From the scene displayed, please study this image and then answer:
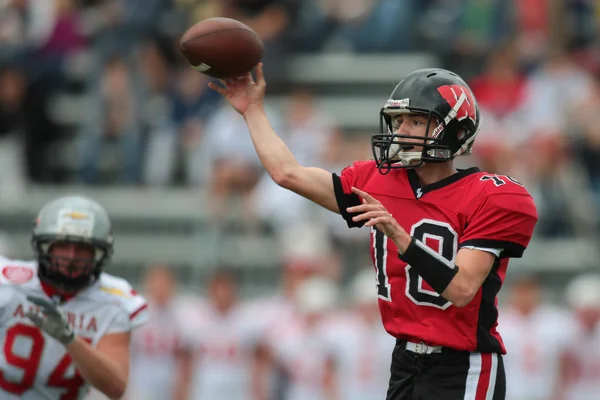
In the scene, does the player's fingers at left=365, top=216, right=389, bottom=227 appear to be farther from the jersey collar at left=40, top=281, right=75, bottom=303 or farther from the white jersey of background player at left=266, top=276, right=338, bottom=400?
the white jersey of background player at left=266, top=276, right=338, bottom=400

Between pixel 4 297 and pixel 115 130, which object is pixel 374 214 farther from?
pixel 115 130

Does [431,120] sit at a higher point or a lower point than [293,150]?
lower

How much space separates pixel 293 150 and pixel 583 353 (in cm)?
304

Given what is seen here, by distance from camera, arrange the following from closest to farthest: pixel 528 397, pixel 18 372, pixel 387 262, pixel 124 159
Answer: pixel 387 262, pixel 18 372, pixel 528 397, pixel 124 159

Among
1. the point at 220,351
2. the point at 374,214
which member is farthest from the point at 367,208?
the point at 220,351

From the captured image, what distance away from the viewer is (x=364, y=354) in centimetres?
955

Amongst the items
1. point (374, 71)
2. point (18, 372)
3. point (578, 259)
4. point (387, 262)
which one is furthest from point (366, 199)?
point (374, 71)

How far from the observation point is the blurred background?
31.8 ft

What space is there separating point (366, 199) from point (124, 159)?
749 cm

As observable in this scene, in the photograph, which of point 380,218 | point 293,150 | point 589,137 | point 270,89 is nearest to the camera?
point 380,218

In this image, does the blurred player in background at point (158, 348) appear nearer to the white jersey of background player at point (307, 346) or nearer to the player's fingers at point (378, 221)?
the white jersey of background player at point (307, 346)

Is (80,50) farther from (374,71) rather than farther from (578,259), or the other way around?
(578,259)

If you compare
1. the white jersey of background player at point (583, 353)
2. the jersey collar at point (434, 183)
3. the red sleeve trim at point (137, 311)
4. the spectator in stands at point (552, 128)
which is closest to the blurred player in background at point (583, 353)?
the white jersey of background player at point (583, 353)

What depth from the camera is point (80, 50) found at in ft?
41.0
